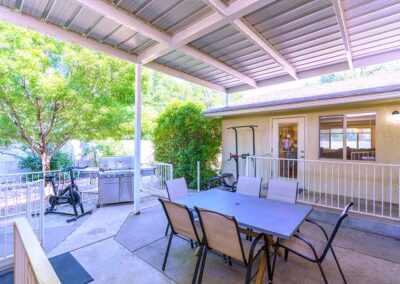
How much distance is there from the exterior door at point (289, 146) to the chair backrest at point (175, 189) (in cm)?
310

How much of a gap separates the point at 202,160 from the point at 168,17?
491 cm

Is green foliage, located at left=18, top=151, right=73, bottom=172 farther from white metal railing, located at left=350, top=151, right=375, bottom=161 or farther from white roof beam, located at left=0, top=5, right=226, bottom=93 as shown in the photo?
white metal railing, located at left=350, top=151, right=375, bottom=161

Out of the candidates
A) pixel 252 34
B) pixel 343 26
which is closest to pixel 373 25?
pixel 343 26

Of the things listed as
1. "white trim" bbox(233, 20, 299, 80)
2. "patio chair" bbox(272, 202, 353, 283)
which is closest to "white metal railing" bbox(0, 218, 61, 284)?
"patio chair" bbox(272, 202, 353, 283)

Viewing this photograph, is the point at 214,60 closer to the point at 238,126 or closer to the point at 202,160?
the point at 238,126

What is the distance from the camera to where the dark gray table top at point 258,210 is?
2.16 meters

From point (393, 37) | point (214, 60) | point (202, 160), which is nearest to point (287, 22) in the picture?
point (214, 60)

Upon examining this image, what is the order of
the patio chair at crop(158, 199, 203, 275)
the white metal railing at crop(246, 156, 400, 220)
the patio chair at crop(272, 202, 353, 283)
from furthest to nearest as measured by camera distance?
the white metal railing at crop(246, 156, 400, 220) → the patio chair at crop(158, 199, 203, 275) → the patio chair at crop(272, 202, 353, 283)

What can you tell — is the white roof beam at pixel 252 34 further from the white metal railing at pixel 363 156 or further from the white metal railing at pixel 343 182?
the white metal railing at pixel 363 156

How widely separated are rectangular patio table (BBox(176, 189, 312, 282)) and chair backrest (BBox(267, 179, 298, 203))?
36 cm

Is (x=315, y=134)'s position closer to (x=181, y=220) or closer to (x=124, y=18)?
(x=181, y=220)

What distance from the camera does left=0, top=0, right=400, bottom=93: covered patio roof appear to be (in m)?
2.87

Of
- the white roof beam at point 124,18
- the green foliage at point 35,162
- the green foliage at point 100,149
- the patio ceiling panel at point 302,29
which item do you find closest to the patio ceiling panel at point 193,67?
the white roof beam at point 124,18

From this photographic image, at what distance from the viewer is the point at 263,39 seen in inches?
153
